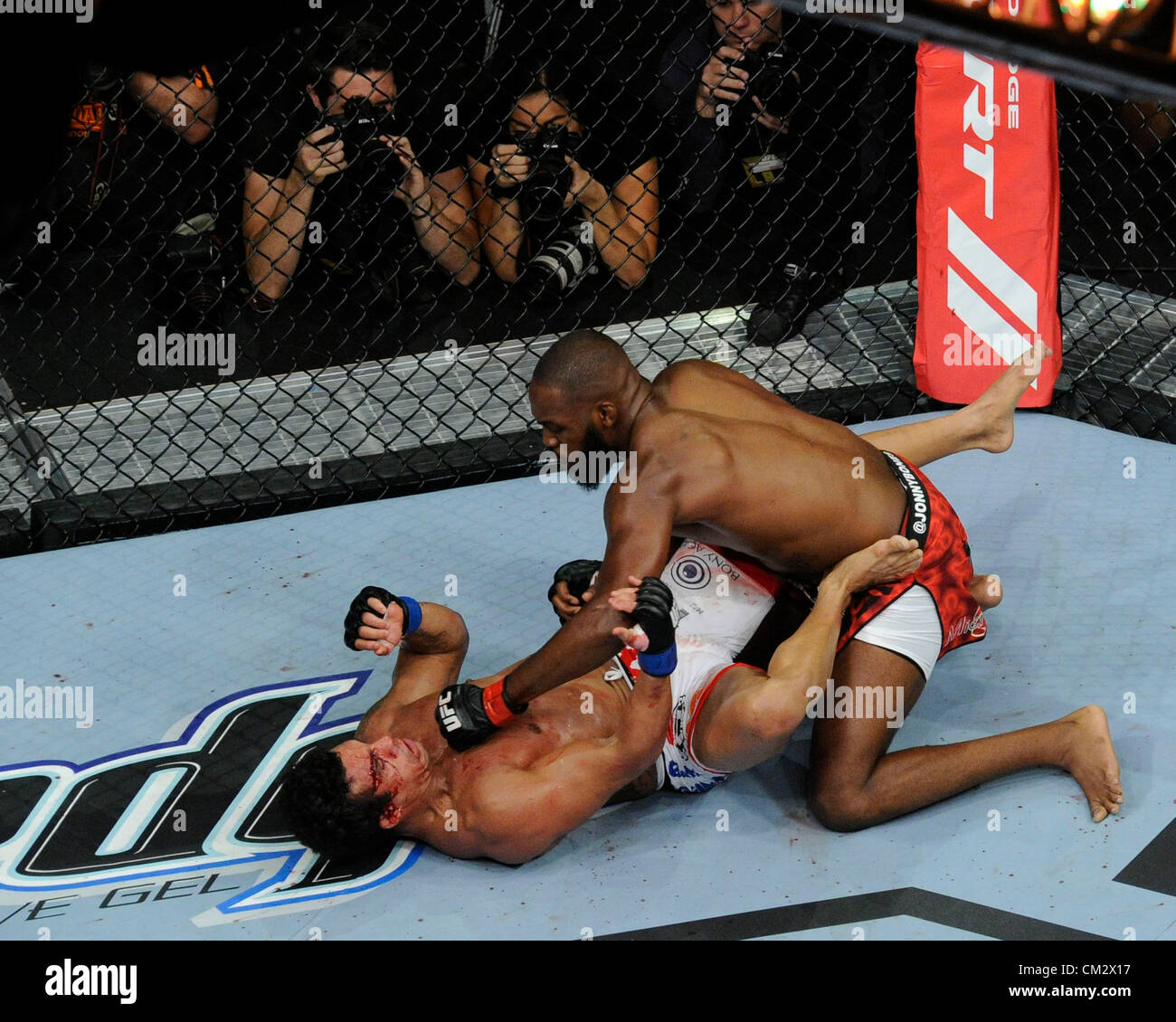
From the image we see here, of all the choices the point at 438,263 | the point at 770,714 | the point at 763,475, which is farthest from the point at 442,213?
the point at 770,714

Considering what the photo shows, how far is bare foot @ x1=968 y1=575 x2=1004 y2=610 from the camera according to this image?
9.01ft

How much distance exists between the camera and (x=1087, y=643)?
276 cm

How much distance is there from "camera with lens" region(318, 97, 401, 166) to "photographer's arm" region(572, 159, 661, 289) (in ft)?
1.89

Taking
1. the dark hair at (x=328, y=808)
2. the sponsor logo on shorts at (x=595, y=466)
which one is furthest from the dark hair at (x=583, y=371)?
the dark hair at (x=328, y=808)

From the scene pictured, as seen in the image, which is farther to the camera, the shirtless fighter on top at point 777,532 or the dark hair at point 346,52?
the dark hair at point 346,52

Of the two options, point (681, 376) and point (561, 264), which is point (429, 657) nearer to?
point (681, 376)

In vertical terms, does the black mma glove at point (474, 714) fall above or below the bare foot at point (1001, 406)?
below

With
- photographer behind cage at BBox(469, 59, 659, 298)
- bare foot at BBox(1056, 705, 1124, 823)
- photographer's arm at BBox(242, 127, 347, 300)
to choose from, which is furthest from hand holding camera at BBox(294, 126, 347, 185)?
Answer: bare foot at BBox(1056, 705, 1124, 823)

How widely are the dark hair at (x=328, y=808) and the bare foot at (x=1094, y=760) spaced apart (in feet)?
3.92

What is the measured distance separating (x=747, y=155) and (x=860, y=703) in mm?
2265

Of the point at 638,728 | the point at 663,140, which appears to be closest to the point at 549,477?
the point at 663,140

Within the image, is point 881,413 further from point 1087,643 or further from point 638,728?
point 638,728

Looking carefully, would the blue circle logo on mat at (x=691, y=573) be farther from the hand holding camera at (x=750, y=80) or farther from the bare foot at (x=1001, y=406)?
the hand holding camera at (x=750, y=80)

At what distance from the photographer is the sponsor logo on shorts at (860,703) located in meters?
2.33
